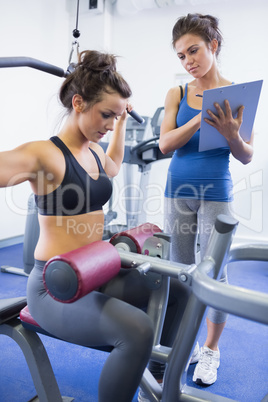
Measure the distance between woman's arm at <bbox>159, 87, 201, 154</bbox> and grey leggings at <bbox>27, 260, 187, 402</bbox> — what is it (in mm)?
728

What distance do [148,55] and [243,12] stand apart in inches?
47.2

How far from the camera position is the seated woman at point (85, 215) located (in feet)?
2.97

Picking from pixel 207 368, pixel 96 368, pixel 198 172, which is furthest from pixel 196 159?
pixel 96 368

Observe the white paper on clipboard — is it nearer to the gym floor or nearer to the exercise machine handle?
the exercise machine handle

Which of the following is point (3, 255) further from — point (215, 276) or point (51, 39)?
point (215, 276)

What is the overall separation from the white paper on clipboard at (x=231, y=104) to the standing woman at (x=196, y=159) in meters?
0.04

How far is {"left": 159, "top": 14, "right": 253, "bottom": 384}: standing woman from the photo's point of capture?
1.38m

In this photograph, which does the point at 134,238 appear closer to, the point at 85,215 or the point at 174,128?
the point at 85,215

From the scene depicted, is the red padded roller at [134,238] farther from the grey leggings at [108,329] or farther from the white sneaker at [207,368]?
the white sneaker at [207,368]

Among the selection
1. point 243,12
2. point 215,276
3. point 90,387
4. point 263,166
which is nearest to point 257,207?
point 263,166

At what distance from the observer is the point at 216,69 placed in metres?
1.48

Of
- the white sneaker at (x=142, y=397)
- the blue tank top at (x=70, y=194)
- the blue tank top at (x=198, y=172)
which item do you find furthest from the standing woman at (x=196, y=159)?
the blue tank top at (x=70, y=194)

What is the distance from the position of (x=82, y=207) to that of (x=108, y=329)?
41cm

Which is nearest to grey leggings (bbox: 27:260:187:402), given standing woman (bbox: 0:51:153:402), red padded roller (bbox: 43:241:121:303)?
standing woman (bbox: 0:51:153:402)
